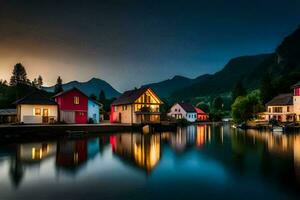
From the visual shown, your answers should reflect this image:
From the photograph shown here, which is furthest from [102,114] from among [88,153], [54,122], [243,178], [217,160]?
[243,178]

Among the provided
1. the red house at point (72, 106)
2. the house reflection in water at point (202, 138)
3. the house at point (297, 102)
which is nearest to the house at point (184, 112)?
the house at point (297, 102)

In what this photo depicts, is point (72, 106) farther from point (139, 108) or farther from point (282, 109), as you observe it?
point (282, 109)

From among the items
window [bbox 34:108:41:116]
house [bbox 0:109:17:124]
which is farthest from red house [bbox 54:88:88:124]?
house [bbox 0:109:17:124]

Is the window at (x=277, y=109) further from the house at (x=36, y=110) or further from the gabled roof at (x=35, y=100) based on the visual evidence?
the gabled roof at (x=35, y=100)

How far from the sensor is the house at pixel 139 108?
5441cm

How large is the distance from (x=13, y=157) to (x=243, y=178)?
1684cm

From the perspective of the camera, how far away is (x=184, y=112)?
3674 inches

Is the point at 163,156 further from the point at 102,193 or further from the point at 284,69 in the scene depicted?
the point at 284,69

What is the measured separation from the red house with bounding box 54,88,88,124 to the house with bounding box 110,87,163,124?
9.02m

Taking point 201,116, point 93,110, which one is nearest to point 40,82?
point 201,116

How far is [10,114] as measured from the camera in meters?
51.2

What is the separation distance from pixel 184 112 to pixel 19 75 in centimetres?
7117

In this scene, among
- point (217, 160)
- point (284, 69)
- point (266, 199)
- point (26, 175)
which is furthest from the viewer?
point (284, 69)

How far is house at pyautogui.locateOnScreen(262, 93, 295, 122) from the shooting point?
6575 cm
